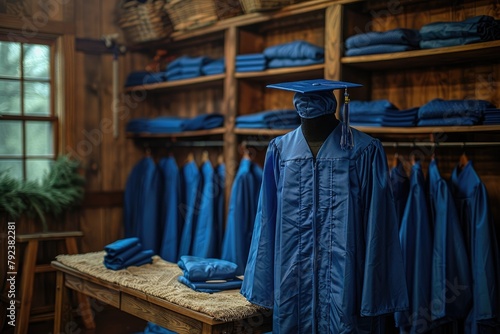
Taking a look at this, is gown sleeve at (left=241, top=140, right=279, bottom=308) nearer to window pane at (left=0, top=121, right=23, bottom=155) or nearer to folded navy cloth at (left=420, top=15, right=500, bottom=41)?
folded navy cloth at (left=420, top=15, right=500, bottom=41)

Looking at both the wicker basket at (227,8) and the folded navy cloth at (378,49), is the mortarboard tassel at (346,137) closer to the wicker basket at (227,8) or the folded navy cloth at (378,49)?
the folded navy cloth at (378,49)

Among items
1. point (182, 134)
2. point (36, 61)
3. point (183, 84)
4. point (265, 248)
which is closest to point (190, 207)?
point (182, 134)

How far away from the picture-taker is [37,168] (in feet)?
15.2

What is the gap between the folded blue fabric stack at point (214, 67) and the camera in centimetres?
431

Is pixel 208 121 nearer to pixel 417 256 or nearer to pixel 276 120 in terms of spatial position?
pixel 276 120

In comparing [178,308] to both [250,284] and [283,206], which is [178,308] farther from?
[283,206]

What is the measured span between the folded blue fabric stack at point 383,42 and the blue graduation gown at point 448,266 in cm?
81

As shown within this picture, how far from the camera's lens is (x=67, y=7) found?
15.4 ft

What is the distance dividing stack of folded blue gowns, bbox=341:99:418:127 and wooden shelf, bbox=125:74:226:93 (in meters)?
1.23

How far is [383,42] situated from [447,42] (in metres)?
0.38

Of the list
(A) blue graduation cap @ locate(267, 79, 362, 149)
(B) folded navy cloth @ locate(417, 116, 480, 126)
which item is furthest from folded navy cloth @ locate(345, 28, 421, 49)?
(A) blue graduation cap @ locate(267, 79, 362, 149)

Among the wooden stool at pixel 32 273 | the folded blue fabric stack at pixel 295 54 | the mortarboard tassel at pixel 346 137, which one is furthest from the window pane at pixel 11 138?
the mortarboard tassel at pixel 346 137

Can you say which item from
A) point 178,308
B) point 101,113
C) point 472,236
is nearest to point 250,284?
point 178,308

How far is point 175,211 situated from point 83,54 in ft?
5.01
